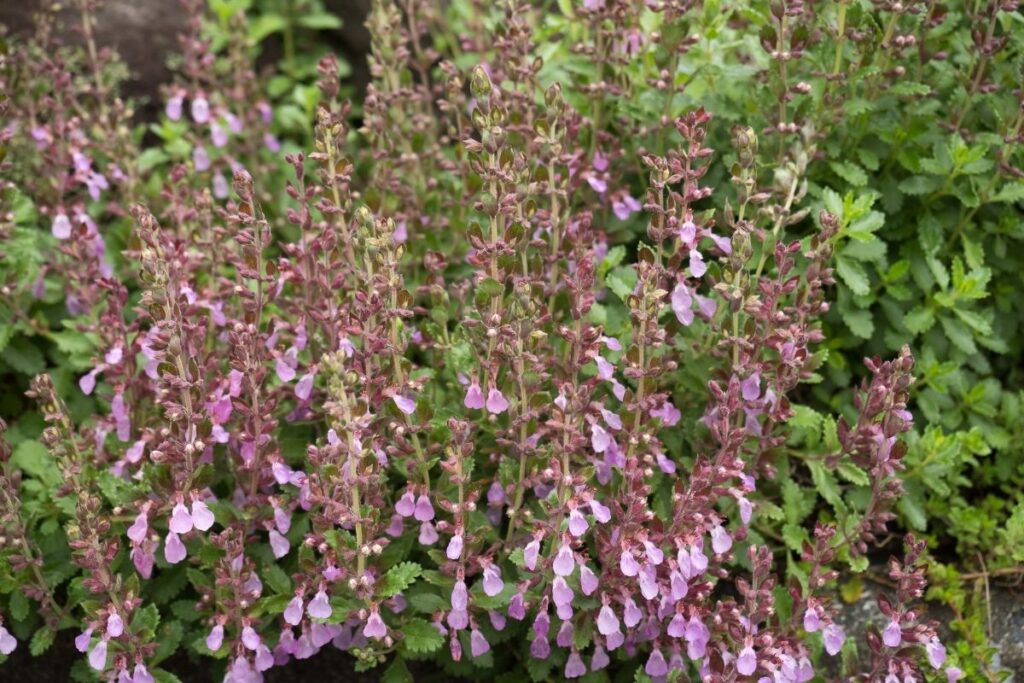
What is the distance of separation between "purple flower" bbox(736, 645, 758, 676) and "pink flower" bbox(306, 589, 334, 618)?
3.18 ft

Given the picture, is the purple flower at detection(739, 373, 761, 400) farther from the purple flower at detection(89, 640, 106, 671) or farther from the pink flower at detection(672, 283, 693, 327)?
the purple flower at detection(89, 640, 106, 671)

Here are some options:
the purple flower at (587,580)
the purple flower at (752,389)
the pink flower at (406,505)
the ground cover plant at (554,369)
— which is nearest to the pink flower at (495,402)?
the ground cover plant at (554,369)

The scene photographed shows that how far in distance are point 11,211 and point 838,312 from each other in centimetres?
260

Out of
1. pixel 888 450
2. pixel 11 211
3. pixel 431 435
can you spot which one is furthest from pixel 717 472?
pixel 11 211

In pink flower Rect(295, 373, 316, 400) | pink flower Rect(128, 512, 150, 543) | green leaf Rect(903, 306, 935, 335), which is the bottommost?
green leaf Rect(903, 306, 935, 335)

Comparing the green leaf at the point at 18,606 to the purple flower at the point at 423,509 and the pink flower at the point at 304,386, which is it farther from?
the purple flower at the point at 423,509

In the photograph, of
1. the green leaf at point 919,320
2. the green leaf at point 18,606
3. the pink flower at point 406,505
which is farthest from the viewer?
the green leaf at point 919,320

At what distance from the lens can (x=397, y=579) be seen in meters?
2.70

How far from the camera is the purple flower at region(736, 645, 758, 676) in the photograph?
8.64ft

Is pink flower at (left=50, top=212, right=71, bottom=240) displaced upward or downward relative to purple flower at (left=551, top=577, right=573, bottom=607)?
upward

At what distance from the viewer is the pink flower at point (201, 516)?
→ 2.66 meters

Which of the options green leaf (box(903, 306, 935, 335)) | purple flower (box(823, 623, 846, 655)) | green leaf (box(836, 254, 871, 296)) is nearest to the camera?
purple flower (box(823, 623, 846, 655))

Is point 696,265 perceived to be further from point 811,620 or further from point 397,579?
point 397,579

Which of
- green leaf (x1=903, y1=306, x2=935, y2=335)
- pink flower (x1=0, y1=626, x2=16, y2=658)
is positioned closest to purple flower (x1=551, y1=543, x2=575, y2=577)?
pink flower (x1=0, y1=626, x2=16, y2=658)
